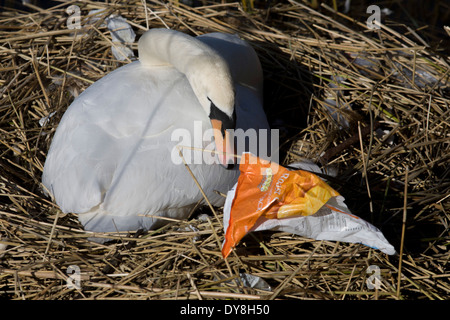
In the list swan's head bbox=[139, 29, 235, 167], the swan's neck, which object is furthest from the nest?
the swan's neck

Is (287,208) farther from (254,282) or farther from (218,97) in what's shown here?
(218,97)

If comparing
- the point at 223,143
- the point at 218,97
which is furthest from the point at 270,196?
the point at 218,97

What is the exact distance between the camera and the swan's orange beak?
2.11 metres

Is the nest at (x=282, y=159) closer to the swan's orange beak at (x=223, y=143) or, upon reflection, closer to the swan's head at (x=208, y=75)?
the swan's orange beak at (x=223, y=143)

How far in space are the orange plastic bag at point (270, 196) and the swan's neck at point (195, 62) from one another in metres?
0.31

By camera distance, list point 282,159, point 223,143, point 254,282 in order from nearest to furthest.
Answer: point 254,282, point 223,143, point 282,159

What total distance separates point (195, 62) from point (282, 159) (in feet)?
3.19

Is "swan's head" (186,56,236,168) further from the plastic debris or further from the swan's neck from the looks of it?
the plastic debris

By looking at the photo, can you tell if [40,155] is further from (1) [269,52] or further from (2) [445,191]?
(2) [445,191]

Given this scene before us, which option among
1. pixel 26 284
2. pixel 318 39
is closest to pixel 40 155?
pixel 26 284

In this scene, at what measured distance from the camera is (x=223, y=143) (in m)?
2.14

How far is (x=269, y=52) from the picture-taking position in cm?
327

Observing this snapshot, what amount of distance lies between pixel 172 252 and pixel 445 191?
1.39 meters

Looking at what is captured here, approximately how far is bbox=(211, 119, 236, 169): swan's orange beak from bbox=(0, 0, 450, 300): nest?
25 centimetres
